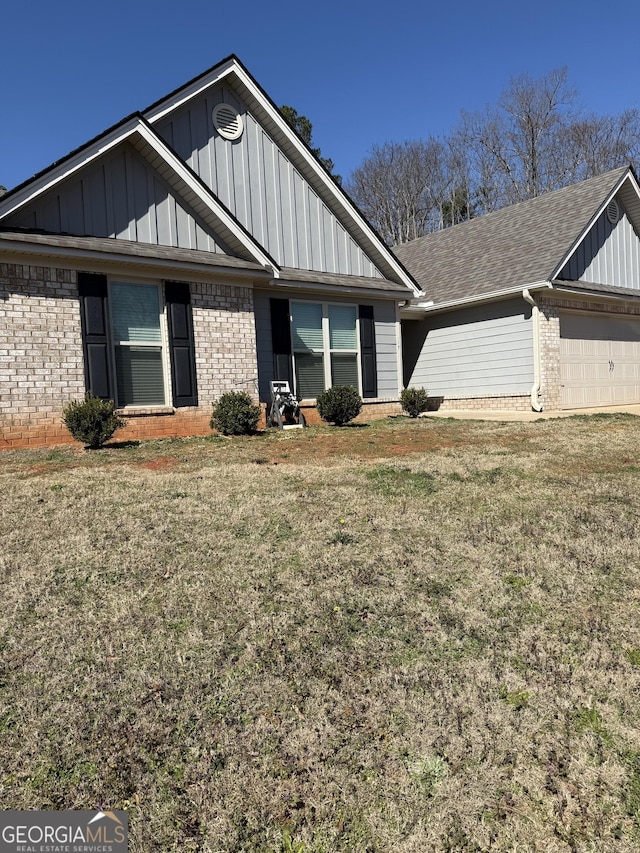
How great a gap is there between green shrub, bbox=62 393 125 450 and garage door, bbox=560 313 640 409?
459 inches

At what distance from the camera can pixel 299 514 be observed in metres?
5.45

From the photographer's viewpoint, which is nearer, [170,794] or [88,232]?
[170,794]

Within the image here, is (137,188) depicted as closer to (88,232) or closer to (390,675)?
(88,232)

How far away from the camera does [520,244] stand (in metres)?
17.0

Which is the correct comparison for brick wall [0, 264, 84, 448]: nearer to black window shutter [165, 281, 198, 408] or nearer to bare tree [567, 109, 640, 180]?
black window shutter [165, 281, 198, 408]

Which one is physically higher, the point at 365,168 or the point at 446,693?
the point at 365,168

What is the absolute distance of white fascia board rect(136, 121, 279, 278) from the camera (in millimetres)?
10266

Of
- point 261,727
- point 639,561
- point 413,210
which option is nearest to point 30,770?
point 261,727

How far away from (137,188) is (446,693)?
10.3 m

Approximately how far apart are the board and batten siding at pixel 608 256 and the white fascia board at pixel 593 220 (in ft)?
1.19


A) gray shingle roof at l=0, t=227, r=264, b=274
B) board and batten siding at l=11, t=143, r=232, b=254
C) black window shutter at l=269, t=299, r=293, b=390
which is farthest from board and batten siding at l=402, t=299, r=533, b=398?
board and batten siding at l=11, t=143, r=232, b=254

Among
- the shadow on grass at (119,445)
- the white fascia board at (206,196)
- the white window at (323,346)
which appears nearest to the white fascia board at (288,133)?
the white fascia board at (206,196)

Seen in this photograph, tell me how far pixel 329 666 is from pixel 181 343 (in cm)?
869

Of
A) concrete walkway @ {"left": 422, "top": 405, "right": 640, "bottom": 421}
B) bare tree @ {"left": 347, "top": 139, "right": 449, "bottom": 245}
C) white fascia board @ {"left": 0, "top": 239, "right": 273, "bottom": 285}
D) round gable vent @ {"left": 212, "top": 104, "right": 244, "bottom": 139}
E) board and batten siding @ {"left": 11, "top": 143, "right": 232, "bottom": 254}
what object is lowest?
concrete walkway @ {"left": 422, "top": 405, "right": 640, "bottom": 421}
